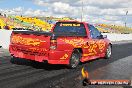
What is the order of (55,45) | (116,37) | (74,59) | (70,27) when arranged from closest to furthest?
1. (55,45)
2. (74,59)
3. (70,27)
4. (116,37)

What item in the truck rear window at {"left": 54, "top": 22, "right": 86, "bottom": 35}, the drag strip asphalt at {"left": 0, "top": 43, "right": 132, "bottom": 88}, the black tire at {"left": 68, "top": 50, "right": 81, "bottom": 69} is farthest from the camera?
the truck rear window at {"left": 54, "top": 22, "right": 86, "bottom": 35}

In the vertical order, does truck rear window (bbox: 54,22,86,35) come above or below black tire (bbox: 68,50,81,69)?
above

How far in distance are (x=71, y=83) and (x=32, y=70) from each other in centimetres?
238

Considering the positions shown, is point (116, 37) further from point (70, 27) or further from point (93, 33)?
point (70, 27)

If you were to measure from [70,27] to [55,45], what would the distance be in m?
2.82

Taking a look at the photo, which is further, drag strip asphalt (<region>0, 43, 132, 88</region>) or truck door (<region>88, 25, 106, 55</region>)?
truck door (<region>88, 25, 106, 55</region>)

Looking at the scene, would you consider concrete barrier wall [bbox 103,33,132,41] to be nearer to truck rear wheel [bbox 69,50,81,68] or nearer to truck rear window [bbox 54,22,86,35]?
truck rear window [bbox 54,22,86,35]

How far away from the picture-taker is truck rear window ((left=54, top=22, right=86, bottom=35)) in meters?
12.8

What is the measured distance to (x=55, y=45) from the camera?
10.4 meters

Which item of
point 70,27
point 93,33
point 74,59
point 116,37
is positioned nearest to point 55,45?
point 74,59

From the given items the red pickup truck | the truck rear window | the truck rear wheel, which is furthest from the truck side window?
the truck rear wheel

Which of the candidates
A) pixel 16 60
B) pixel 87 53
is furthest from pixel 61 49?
pixel 16 60

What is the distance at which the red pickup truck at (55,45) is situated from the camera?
412 inches

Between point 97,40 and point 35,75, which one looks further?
point 97,40
